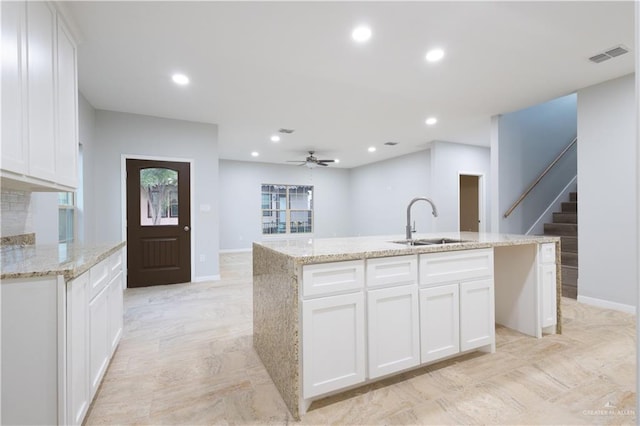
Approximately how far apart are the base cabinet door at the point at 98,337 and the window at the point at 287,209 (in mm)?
7200

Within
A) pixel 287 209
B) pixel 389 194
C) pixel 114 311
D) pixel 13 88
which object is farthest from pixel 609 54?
pixel 287 209

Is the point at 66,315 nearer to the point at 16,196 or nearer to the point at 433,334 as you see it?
the point at 16,196

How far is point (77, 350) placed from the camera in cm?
141

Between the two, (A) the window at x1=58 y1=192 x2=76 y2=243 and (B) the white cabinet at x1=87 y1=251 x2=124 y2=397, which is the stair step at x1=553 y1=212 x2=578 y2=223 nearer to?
(B) the white cabinet at x1=87 y1=251 x2=124 y2=397

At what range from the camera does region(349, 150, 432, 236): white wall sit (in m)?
7.32

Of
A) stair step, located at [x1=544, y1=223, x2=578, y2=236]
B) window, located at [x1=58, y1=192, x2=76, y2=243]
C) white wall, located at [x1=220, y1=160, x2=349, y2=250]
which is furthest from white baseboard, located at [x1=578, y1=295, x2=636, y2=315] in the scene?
white wall, located at [x1=220, y1=160, x2=349, y2=250]

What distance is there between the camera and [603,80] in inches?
133

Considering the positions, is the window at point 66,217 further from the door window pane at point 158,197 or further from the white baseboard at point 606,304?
the white baseboard at point 606,304

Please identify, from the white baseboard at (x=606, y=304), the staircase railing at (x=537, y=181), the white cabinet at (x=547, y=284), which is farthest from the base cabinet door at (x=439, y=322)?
the staircase railing at (x=537, y=181)

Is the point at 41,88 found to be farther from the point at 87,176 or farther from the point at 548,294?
the point at 548,294

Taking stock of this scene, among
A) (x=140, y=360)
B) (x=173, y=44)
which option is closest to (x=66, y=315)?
(x=140, y=360)

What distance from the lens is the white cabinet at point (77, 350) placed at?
1.33 metres

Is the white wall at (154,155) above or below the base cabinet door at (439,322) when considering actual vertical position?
above

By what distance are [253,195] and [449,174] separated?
212 inches
